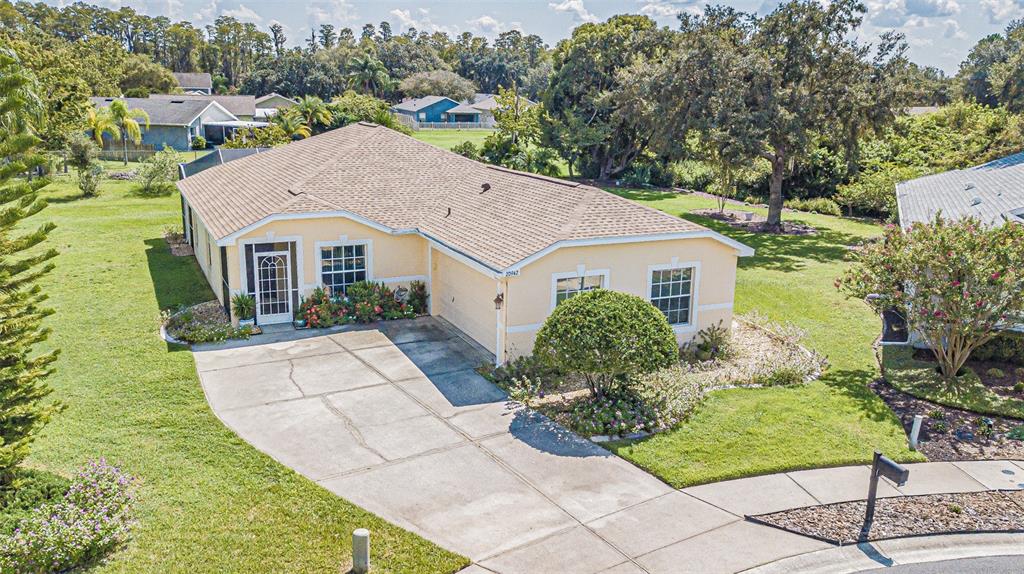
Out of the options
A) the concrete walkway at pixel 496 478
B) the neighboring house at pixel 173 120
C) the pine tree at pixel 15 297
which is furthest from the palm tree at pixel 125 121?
the pine tree at pixel 15 297

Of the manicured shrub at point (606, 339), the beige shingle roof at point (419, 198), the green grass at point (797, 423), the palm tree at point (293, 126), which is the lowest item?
the green grass at point (797, 423)

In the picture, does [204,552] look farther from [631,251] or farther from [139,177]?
[139,177]

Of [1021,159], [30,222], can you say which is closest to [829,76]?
[1021,159]

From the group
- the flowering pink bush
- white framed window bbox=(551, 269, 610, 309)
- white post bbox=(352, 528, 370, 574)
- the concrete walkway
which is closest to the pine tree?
the flowering pink bush

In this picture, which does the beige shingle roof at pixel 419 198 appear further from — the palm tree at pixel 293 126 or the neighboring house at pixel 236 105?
the neighboring house at pixel 236 105

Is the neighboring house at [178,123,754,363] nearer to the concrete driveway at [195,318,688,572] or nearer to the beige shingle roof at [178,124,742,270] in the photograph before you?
the beige shingle roof at [178,124,742,270]

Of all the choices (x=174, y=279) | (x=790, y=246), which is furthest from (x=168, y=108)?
(x=790, y=246)
